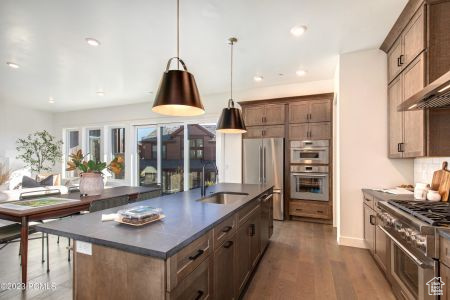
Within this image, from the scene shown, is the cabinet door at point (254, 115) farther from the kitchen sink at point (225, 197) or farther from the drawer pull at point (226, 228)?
the drawer pull at point (226, 228)

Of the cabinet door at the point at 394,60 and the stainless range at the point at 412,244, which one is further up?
the cabinet door at the point at 394,60

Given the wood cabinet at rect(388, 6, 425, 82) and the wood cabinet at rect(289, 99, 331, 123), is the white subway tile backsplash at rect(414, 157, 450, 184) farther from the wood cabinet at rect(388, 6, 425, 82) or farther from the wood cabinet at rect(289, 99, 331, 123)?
the wood cabinet at rect(289, 99, 331, 123)

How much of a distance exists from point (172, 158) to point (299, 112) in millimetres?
3582

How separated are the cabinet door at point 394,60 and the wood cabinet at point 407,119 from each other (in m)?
0.10

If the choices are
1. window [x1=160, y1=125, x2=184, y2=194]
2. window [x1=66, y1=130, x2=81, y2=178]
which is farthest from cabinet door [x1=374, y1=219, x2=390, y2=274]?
window [x1=66, y1=130, x2=81, y2=178]

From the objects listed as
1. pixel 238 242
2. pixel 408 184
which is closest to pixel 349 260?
pixel 408 184

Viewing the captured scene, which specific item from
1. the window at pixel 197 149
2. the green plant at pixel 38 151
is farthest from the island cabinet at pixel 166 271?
the green plant at pixel 38 151

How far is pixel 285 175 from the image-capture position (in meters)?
4.39

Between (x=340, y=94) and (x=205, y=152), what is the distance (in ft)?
11.3

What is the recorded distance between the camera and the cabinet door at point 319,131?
414 cm

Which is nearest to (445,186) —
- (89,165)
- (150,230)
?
(150,230)

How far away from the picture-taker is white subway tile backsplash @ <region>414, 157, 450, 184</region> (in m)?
2.41

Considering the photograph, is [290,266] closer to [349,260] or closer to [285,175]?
[349,260]

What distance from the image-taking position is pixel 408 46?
2.36 metres
